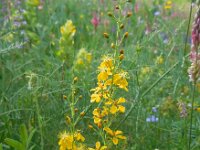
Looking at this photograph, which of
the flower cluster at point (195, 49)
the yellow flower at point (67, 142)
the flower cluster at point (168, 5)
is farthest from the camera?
the flower cluster at point (168, 5)

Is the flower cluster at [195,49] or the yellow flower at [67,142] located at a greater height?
the flower cluster at [195,49]

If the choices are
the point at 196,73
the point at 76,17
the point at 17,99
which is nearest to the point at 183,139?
the point at 196,73

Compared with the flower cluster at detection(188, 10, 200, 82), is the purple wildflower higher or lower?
lower

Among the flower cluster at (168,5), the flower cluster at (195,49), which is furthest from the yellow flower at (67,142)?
the flower cluster at (168,5)

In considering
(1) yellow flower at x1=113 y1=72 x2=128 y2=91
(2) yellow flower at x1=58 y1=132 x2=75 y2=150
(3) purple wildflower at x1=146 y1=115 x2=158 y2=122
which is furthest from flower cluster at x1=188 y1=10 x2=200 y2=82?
(3) purple wildflower at x1=146 y1=115 x2=158 y2=122

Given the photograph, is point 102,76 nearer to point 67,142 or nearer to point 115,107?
point 115,107

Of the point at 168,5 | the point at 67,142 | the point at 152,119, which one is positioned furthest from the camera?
the point at 168,5

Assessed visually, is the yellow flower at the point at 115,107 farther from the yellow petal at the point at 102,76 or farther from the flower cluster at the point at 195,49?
the flower cluster at the point at 195,49

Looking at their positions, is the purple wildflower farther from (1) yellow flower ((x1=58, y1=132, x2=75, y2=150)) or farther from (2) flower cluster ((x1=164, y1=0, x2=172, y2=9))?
(2) flower cluster ((x1=164, y1=0, x2=172, y2=9))

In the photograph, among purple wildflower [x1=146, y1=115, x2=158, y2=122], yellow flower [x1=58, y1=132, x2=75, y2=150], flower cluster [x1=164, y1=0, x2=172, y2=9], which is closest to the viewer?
yellow flower [x1=58, y1=132, x2=75, y2=150]

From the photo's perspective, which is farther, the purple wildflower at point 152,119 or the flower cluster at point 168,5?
the flower cluster at point 168,5

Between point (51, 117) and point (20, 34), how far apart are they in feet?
7.09

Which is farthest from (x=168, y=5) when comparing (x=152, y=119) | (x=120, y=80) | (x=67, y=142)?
(x=67, y=142)

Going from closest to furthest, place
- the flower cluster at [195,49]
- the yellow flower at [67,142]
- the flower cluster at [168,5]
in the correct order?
the flower cluster at [195,49], the yellow flower at [67,142], the flower cluster at [168,5]
